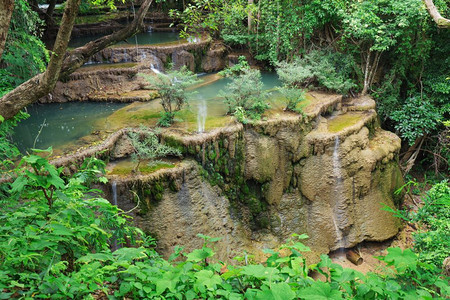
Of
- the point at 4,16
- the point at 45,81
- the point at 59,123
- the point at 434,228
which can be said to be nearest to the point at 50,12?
the point at 59,123

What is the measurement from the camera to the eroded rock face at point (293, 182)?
729 centimetres

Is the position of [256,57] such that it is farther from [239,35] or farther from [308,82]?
[308,82]

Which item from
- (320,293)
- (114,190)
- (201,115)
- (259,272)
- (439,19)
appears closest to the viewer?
(320,293)

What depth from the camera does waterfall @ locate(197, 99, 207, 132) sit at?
7.70 metres

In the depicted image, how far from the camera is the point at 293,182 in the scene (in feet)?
26.9

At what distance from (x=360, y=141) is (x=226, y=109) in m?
3.39

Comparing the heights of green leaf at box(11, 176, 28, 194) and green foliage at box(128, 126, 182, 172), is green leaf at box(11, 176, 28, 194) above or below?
above

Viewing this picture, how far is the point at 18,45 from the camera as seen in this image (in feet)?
24.9

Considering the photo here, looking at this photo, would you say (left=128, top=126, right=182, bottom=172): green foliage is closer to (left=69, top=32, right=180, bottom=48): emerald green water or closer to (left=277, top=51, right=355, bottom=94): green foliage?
(left=277, top=51, right=355, bottom=94): green foliage

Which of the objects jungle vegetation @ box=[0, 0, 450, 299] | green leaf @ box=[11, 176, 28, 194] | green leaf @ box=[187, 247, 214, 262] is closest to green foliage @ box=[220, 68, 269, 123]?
jungle vegetation @ box=[0, 0, 450, 299]

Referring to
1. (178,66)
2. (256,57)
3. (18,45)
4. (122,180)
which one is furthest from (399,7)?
(18,45)

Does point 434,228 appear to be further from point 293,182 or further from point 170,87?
point 170,87

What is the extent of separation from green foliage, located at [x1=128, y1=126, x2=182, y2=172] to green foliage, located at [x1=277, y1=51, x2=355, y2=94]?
3.84 m

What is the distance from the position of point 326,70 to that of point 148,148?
6248mm
